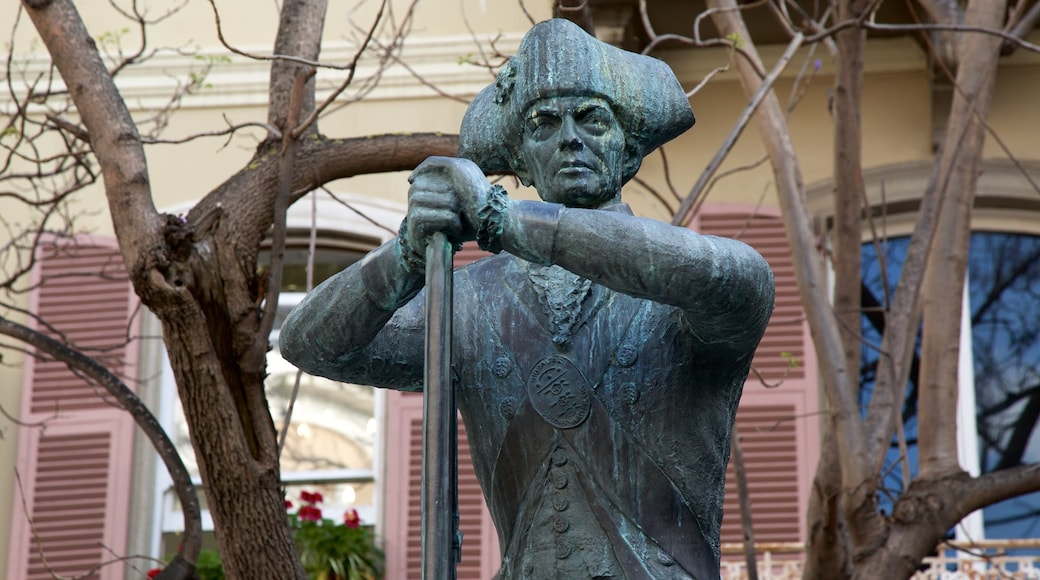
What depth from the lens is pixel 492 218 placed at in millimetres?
3363

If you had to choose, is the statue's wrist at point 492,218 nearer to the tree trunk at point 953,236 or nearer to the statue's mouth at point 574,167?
the statue's mouth at point 574,167

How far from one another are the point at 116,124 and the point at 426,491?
14.3 feet

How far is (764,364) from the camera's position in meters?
11.3

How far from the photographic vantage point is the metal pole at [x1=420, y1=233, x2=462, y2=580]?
10.8ft

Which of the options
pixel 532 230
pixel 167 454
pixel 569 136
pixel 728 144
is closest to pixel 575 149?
pixel 569 136

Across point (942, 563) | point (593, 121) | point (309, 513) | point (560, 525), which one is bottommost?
point (560, 525)

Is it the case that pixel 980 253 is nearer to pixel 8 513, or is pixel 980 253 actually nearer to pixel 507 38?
pixel 507 38

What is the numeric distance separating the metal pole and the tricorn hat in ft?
1.36

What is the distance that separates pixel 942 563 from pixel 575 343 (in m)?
6.89

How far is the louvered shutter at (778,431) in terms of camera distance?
11031 mm

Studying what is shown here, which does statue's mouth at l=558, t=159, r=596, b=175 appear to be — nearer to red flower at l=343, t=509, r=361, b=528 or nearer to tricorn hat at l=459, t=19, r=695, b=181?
tricorn hat at l=459, t=19, r=695, b=181

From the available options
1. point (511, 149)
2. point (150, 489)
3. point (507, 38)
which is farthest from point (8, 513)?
point (511, 149)

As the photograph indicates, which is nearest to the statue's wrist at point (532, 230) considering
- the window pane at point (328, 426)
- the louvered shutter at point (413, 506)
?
the louvered shutter at point (413, 506)

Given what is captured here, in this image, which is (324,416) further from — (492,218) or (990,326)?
(492,218)
